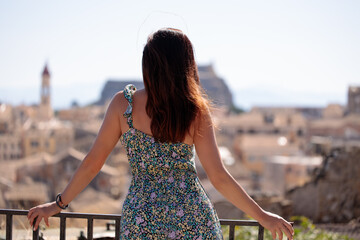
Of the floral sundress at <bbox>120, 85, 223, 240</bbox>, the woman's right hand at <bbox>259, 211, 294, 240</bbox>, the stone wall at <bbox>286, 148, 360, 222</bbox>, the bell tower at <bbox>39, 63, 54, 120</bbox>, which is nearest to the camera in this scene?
the floral sundress at <bbox>120, 85, 223, 240</bbox>

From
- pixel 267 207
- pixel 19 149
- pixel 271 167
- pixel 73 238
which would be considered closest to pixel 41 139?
pixel 19 149

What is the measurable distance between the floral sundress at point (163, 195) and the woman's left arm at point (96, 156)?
55 millimetres

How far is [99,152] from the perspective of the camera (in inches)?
72.9

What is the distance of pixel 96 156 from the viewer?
185cm

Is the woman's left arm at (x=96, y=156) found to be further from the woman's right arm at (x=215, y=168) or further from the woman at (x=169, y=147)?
the woman's right arm at (x=215, y=168)

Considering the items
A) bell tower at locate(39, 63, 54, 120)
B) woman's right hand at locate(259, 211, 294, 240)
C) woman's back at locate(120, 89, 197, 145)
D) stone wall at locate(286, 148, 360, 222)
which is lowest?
stone wall at locate(286, 148, 360, 222)

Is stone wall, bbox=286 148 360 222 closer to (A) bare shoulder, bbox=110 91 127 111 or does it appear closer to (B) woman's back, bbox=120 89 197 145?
(B) woman's back, bbox=120 89 197 145

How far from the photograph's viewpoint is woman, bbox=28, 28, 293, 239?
172 cm

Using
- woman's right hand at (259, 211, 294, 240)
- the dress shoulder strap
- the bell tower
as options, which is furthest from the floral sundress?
the bell tower

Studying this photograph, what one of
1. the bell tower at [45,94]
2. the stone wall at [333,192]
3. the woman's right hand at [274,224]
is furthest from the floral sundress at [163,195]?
the bell tower at [45,94]

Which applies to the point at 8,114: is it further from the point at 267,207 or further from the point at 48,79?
the point at 267,207

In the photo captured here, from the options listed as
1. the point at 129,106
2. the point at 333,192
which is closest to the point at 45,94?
the point at 333,192

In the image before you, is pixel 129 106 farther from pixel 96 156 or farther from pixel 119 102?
pixel 96 156

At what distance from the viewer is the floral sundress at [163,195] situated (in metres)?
1.71
